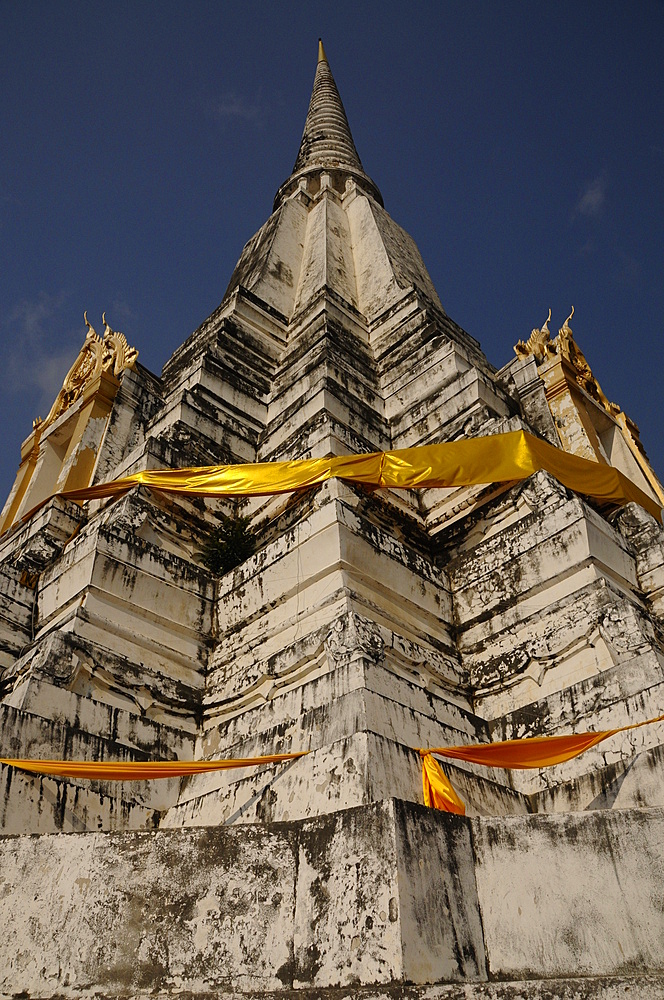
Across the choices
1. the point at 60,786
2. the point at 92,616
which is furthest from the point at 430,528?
the point at 60,786

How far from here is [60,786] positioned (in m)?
5.40

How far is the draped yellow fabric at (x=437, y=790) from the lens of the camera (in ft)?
15.2

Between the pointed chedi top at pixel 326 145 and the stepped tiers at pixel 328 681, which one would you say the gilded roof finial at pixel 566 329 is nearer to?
the stepped tiers at pixel 328 681

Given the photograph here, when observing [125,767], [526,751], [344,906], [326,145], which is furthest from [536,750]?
[326,145]

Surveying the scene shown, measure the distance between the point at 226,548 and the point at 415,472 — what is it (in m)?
2.15

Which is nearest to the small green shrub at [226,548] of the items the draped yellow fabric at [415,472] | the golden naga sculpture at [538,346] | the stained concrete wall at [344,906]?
the draped yellow fabric at [415,472]

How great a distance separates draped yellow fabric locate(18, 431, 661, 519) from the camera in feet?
26.4

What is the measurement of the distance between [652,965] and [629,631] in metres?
3.04

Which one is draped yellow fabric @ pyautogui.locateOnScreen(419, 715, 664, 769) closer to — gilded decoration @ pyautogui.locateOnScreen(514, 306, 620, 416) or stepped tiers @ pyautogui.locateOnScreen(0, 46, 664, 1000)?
stepped tiers @ pyautogui.locateOnScreen(0, 46, 664, 1000)

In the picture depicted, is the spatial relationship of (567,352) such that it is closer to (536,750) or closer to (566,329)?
(566,329)

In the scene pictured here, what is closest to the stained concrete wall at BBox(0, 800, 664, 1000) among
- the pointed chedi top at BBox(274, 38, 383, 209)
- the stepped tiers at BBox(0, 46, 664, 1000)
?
the stepped tiers at BBox(0, 46, 664, 1000)

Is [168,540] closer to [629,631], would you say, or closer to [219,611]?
[219,611]

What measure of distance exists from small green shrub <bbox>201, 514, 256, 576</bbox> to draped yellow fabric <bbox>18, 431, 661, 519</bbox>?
50 cm

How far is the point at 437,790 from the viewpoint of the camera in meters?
4.74
